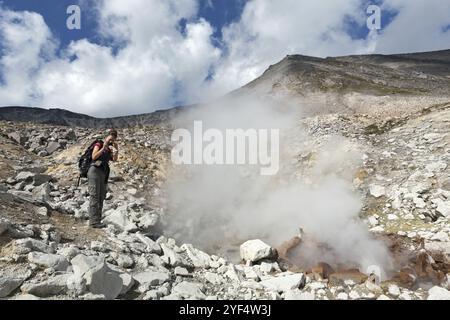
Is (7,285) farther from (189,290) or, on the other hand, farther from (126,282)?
(189,290)

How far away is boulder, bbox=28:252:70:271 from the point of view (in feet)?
17.2

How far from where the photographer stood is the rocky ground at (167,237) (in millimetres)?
5320

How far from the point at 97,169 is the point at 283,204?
6996mm

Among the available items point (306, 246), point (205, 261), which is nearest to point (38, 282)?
point (205, 261)

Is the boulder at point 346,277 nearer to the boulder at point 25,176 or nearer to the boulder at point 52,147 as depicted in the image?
the boulder at point 25,176

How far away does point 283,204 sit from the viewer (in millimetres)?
12938

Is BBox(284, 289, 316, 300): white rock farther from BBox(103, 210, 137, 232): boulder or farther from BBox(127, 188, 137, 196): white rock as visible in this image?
BBox(127, 188, 137, 196): white rock

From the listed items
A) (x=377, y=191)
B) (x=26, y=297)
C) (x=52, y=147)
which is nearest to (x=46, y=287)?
(x=26, y=297)

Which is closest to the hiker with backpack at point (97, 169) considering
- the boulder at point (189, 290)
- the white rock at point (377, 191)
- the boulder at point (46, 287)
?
the boulder at point (189, 290)

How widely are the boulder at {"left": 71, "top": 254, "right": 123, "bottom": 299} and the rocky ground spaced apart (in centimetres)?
1

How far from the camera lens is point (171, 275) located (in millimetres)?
6336
